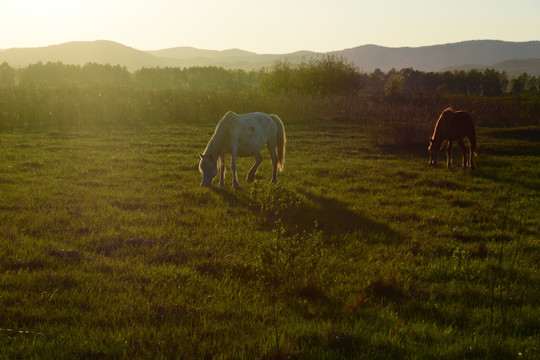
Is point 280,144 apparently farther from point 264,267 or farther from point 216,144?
point 264,267

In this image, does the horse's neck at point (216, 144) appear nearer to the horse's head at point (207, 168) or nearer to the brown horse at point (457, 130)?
the horse's head at point (207, 168)

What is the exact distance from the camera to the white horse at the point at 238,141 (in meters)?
12.3

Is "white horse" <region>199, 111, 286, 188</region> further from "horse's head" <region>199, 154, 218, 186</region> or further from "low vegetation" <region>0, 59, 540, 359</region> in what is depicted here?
"low vegetation" <region>0, 59, 540, 359</region>

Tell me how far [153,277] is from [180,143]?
15417mm

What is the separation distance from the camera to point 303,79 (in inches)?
1719


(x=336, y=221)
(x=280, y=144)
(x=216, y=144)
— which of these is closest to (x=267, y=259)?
(x=336, y=221)

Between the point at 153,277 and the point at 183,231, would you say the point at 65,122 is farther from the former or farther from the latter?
the point at 153,277

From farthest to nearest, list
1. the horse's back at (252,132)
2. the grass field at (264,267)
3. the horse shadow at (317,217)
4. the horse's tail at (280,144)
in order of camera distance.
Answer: the horse's tail at (280,144) → the horse's back at (252,132) → the horse shadow at (317,217) → the grass field at (264,267)

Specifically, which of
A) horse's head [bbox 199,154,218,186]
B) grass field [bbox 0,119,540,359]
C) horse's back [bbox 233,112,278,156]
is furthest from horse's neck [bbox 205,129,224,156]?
grass field [bbox 0,119,540,359]

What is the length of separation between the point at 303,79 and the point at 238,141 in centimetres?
3252

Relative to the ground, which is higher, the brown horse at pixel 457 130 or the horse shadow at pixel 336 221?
the brown horse at pixel 457 130

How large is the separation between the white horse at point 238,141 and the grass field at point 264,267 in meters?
0.72

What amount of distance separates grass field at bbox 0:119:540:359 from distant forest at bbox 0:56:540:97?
23.6 meters

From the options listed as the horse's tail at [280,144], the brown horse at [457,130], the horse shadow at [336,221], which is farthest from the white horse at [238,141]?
the brown horse at [457,130]
